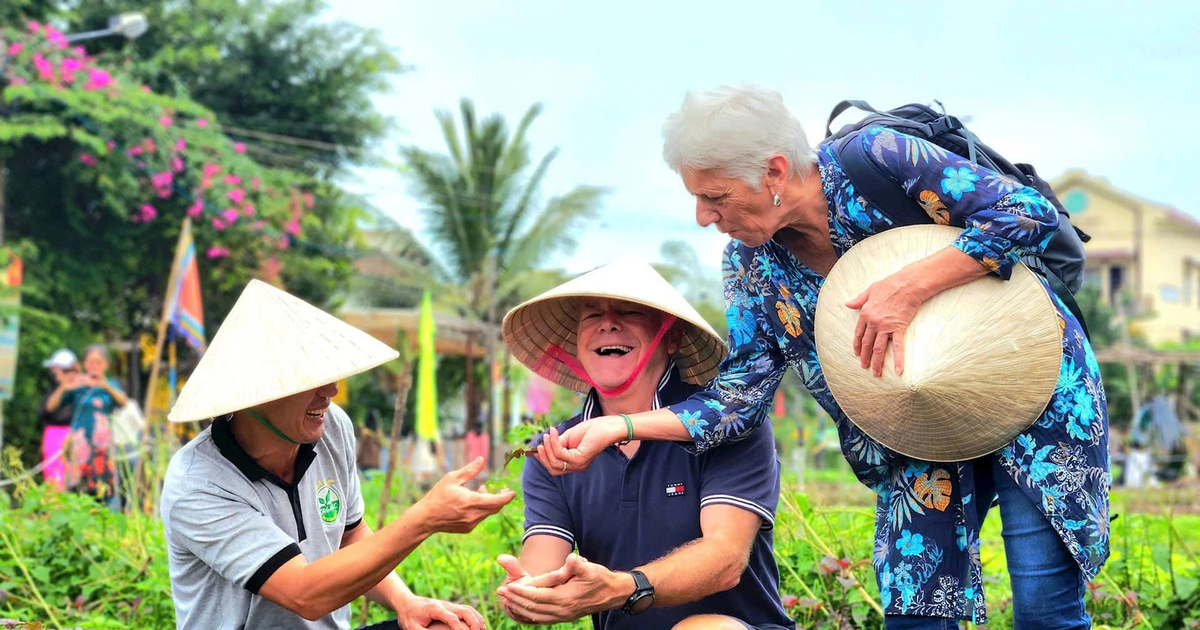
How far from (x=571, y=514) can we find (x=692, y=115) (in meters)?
1.07

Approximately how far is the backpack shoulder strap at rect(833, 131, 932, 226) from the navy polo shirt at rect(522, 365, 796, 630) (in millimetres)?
682

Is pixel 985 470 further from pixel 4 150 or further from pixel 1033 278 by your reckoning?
pixel 4 150

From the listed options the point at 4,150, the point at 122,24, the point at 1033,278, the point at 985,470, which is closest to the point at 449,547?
the point at 985,470

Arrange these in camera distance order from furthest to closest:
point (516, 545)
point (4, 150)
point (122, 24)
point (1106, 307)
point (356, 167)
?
point (1106, 307), point (356, 167), point (4, 150), point (122, 24), point (516, 545)

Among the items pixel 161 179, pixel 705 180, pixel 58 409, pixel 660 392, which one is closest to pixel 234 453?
pixel 660 392

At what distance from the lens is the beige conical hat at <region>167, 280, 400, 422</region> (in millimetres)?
2738

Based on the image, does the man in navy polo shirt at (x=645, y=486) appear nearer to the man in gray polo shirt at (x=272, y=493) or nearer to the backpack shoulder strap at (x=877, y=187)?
the man in gray polo shirt at (x=272, y=493)

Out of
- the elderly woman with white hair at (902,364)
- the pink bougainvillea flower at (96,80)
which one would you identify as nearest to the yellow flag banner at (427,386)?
the pink bougainvillea flower at (96,80)

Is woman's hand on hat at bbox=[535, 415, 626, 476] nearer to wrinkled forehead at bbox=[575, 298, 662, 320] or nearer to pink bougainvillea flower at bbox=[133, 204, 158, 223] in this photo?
wrinkled forehead at bbox=[575, 298, 662, 320]

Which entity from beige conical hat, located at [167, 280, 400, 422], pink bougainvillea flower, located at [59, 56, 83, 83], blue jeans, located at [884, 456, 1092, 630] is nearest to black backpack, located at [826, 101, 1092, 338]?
blue jeans, located at [884, 456, 1092, 630]

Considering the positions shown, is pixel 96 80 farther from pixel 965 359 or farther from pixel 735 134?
pixel 965 359

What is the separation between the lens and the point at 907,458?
2.88 m

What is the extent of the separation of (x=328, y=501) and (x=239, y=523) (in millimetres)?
370

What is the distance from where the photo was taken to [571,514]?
121 inches
